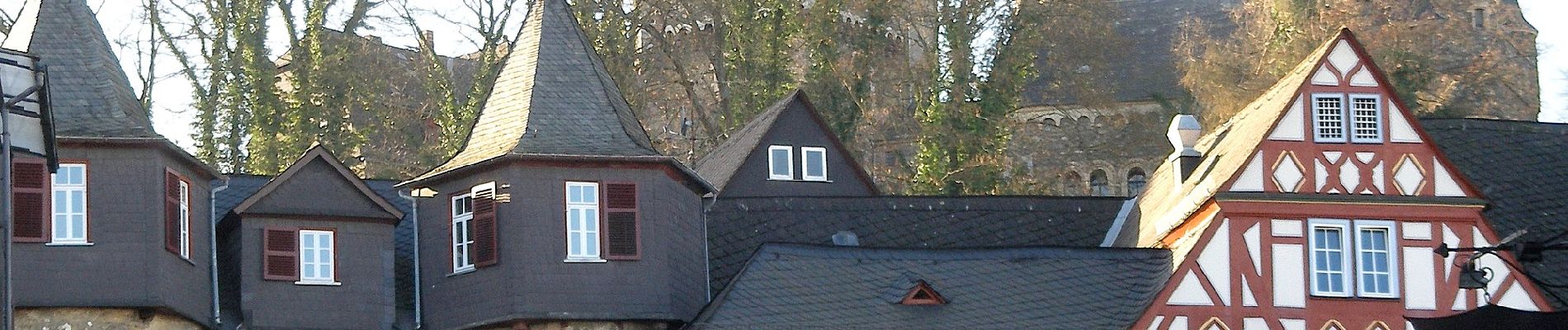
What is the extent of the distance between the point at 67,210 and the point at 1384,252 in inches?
617

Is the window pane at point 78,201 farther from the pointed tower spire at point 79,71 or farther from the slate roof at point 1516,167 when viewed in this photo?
the slate roof at point 1516,167

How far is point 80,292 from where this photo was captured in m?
38.3

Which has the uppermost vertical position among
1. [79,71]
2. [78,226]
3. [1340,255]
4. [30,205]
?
[79,71]

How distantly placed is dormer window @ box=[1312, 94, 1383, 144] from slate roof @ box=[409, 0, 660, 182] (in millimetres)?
8167

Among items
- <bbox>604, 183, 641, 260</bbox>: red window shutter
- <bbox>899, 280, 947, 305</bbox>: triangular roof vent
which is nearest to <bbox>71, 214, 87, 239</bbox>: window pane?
<bbox>604, 183, 641, 260</bbox>: red window shutter

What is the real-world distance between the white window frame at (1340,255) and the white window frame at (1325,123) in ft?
3.43

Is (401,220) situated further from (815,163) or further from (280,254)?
(815,163)

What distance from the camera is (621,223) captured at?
4056cm

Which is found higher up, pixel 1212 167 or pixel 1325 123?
pixel 1325 123

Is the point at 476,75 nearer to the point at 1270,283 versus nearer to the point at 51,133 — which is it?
the point at 1270,283

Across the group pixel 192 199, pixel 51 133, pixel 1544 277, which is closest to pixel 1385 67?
pixel 1544 277

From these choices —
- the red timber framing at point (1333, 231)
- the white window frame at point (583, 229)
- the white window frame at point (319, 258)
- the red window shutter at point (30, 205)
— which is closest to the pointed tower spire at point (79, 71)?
the red window shutter at point (30, 205)

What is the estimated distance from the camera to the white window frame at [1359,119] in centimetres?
4169

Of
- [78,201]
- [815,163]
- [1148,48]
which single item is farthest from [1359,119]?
[1148,48]
